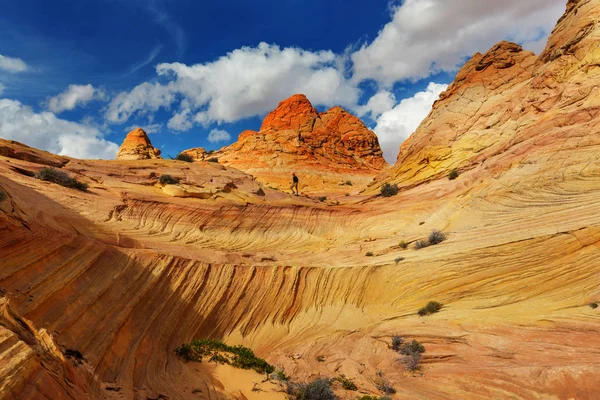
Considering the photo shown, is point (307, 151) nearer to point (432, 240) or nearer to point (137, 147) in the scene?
point (137, 147)

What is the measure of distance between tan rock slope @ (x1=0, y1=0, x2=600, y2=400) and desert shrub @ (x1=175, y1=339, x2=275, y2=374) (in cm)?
50

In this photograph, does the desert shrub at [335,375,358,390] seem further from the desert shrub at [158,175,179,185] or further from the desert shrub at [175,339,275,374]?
the desert shrub at [158,175,179,185]

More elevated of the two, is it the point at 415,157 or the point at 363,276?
the point at 415,157

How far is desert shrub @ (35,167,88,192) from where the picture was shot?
18328 millimetres

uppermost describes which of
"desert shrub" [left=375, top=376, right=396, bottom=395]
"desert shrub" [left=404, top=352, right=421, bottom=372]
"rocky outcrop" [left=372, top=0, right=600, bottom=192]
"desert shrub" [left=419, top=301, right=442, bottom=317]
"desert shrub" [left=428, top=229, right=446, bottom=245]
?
"rocky outcrop" [left=372, top=0, right=600, bottom=192]

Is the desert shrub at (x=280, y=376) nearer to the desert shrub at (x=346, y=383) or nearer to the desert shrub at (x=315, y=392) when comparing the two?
the desert shrub at (x=315, y=392)

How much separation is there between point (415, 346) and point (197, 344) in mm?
A: 7379

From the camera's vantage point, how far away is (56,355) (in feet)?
18.0

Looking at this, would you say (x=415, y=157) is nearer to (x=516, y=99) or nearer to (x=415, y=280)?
(x=516, y=99)

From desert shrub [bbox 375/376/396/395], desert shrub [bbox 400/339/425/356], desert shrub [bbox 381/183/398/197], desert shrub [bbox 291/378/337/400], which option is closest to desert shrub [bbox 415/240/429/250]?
desert shrub [bbox 400/339/425/356]

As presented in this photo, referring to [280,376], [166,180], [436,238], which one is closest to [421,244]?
[436,238]

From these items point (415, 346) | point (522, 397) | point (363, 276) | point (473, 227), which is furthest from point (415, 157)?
point (522, 397)

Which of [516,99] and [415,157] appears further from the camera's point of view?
[415,157]

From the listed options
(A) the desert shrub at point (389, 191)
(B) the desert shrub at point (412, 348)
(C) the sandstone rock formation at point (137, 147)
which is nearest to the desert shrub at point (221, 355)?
(B) the desert shrub at point (412, 348)
